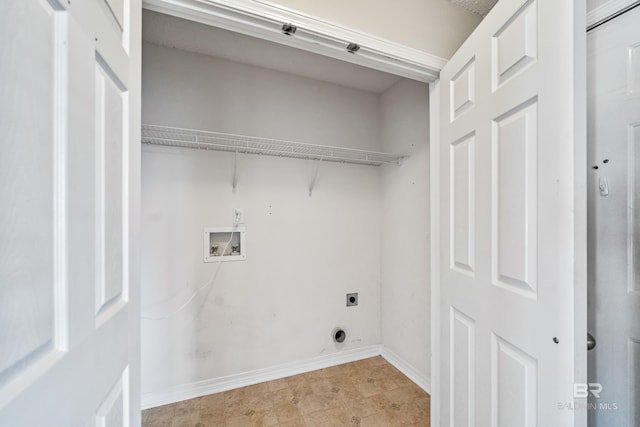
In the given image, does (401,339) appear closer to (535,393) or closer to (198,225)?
(535,393)

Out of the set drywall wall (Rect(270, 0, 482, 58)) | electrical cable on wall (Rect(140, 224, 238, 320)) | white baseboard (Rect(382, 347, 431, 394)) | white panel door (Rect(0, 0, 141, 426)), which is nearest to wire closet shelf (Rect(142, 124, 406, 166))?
electrical cable on wall (Rect(140, 224, 238, 320))

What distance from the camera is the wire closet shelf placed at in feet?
5.14

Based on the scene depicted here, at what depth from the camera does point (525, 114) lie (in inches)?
30.7

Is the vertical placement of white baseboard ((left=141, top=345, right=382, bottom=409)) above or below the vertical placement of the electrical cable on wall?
below

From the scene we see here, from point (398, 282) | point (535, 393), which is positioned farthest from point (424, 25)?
point (398, 282)

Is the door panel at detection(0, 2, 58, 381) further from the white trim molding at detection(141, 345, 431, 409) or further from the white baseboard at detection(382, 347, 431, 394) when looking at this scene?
the white baseboard at detection(382, 347, 431, 394)

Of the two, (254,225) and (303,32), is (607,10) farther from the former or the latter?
(254,225)

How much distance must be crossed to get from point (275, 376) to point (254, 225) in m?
1.18

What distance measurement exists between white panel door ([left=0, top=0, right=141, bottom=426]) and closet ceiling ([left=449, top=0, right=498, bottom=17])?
1.54 metres

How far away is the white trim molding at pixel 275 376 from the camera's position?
1.70 meters

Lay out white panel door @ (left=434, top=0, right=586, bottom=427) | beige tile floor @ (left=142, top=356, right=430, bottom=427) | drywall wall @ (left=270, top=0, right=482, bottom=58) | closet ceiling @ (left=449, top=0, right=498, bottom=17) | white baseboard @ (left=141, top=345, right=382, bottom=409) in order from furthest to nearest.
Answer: white baseboard @ (left=141, top=345, right=382, bottom=409) → beige tile floor @ (left=142, top=356, right=430, bottom=427) → closet ceiling @ (left=449, top=0, right=498, bottom=17) → drywall wall @ (left=270, top=0, right=482, bottom=58) → white panel door @ (left=434, top=0, right=586, bottom=427)

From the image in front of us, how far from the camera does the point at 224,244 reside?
73.3 inches

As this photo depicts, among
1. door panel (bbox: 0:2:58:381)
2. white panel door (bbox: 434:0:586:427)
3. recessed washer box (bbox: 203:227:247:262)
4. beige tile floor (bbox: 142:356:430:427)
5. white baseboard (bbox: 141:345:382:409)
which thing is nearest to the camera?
door panel (bbox: 0:2:58:381)

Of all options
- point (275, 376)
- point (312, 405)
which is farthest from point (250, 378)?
point (312, 405)
